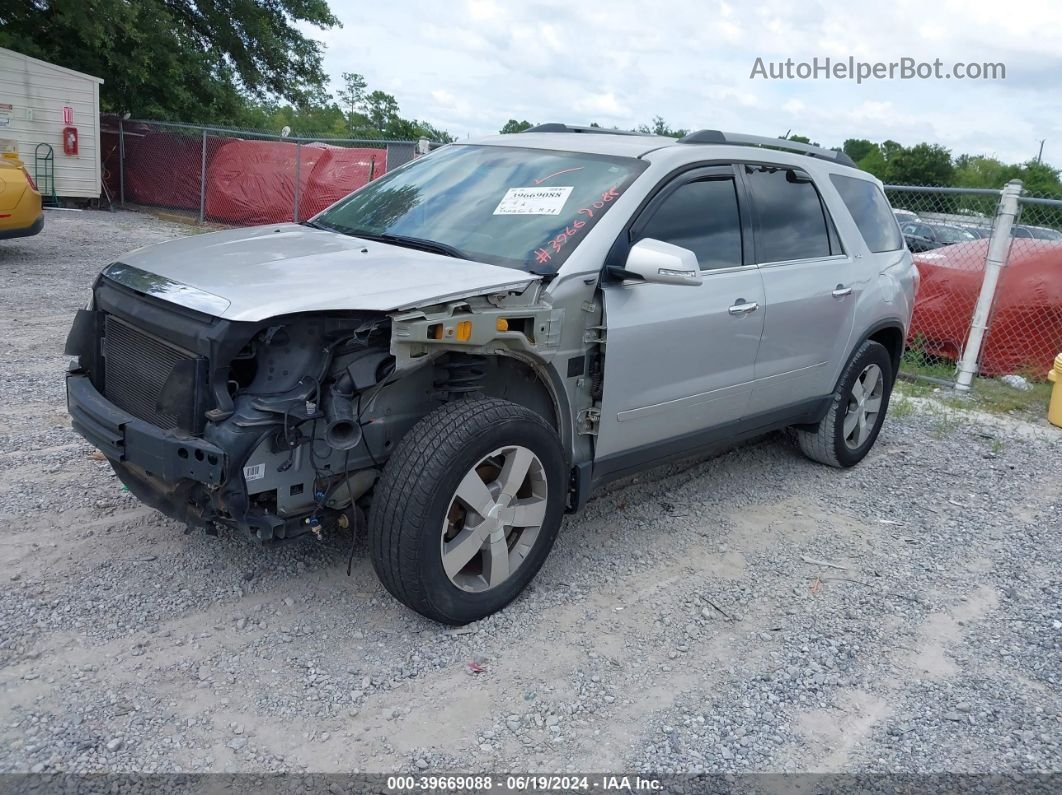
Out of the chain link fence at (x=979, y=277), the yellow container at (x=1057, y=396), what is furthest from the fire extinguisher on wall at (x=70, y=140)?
the yellow container at (x=1057, y=396)

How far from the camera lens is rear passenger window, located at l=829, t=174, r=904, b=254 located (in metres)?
5.39

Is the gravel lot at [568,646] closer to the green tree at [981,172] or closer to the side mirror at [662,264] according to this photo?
the side mirror at [662,264]

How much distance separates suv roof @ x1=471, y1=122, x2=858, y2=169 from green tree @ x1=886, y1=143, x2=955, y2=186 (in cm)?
3998

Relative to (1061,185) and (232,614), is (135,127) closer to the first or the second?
(232,614)

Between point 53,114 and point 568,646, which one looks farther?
point 53,114

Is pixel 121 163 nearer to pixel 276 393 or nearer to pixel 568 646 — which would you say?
pixel 276 393

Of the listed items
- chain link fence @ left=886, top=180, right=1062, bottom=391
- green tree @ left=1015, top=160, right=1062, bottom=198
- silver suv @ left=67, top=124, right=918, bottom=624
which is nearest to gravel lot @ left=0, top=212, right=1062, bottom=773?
silver suv @ left=67, top=124, right=918, bottom=624

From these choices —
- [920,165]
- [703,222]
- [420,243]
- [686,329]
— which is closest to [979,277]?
[703,222]

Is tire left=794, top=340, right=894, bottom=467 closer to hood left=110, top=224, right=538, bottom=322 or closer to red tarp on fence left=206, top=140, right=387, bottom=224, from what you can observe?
hood left=110, top=224, right=538, bottom=322

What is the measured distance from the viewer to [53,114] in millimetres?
16703

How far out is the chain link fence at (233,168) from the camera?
48.0ft

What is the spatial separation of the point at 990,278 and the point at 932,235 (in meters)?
3.07

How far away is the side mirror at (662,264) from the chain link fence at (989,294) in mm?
5649

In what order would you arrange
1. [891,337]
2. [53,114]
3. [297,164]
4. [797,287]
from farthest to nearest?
1. [53,114]
2. [297,164]
3. [891,337]
4. [797,287]
